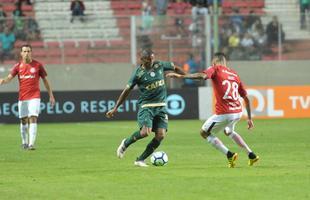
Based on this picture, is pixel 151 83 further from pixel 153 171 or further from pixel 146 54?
pixel 153 171

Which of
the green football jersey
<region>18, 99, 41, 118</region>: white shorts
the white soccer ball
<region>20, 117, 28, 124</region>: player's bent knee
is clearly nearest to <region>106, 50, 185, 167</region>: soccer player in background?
the green football jersey

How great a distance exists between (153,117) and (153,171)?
4.58 ft

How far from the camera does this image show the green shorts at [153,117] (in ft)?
53.5

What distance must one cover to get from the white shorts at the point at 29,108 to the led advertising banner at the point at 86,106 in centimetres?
1059

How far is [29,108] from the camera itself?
21531 mm

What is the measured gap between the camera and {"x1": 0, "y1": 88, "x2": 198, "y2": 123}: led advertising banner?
3219 cm

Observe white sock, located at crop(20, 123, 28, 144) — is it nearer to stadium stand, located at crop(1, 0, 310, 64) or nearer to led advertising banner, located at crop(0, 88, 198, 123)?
led advertising banner, located at crop(0, 88, 198, 123)

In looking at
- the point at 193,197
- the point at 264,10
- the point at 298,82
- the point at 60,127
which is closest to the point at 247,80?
the point at 298,82

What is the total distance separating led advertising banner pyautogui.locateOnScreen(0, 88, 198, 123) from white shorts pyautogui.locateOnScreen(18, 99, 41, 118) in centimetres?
1059

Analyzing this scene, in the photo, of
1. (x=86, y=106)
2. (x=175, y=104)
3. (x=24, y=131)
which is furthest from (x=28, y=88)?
(x=175, y=104)

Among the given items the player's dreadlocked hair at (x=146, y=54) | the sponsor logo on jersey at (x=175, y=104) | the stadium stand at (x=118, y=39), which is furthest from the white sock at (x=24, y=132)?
the stadium stand at (x=118, y=39)

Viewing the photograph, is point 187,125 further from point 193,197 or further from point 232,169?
point 193,197

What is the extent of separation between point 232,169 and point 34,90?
7425 millimetres

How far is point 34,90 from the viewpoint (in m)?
21.6
